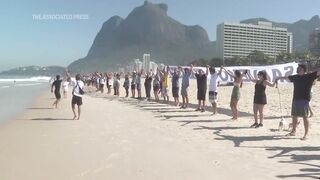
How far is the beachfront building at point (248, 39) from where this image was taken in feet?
471

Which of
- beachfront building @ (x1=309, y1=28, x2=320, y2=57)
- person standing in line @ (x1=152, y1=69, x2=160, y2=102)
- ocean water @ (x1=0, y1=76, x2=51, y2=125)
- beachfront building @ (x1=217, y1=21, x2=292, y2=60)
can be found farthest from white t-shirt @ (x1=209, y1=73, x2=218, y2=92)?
beachfront building @ (x1=217, y1=21, x2=292, y2=60)

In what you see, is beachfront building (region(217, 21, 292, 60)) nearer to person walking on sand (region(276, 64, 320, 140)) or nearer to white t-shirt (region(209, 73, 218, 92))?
white t-shirt (region(209, 73, 218, 92))

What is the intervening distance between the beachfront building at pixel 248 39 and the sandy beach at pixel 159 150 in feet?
423

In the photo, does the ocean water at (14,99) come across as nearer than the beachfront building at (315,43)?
Yes

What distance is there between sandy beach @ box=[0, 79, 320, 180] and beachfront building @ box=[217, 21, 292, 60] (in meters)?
129

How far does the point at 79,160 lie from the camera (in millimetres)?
8344

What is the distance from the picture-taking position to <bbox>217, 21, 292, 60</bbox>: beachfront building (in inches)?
5655

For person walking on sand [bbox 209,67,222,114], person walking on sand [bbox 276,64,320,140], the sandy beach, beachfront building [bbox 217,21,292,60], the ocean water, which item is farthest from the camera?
beachfront building [bbox 217,21,292,60]

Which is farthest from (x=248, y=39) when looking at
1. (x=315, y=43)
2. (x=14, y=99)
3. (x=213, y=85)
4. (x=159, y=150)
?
(x=159, y=150)

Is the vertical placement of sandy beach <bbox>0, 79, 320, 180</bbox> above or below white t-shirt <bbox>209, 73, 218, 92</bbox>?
below

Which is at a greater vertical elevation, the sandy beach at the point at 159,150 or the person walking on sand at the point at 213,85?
the person walking on sand at the point at 213,85

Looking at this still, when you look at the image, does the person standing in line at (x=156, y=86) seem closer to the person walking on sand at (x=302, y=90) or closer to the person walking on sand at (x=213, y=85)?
the person walking on sand at (x=213, y=85)

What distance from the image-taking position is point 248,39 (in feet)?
485

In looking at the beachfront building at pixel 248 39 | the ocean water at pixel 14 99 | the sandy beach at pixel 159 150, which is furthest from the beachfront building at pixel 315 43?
the sandy beach at pixel 159 150
